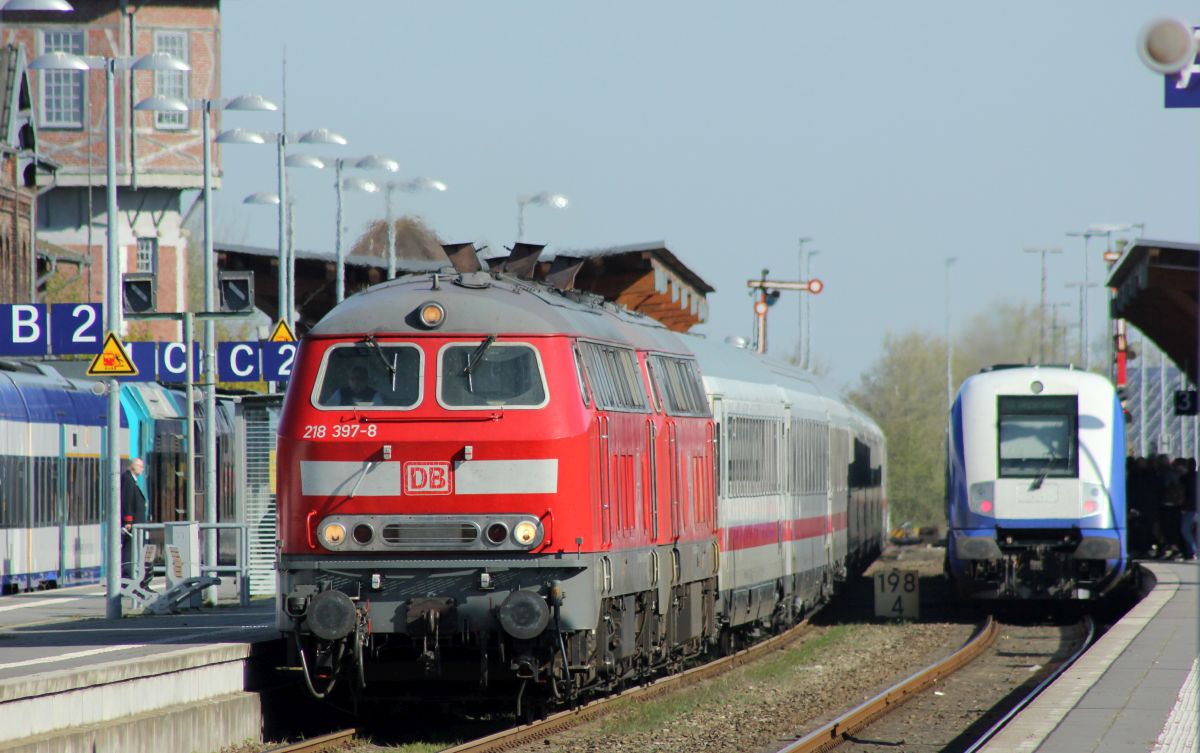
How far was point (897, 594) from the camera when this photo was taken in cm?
2752

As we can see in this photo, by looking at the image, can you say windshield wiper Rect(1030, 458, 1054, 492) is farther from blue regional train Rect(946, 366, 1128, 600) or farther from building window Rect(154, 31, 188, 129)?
building window Rect(154, 31, 188, 129)

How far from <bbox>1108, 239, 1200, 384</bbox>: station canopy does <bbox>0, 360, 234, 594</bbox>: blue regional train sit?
15.9m

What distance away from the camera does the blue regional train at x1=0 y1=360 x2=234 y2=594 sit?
89.0ft

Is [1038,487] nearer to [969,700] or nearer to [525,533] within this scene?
[969,700]

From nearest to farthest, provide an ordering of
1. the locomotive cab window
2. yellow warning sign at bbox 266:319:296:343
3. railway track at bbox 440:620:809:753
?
railway track at bbox 440:620:809:753, the locomotive cab window, yellow warning sign at bbox 266:319:296:343

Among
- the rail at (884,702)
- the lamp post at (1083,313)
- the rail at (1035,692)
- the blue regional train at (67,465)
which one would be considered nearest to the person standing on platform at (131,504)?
the blue regional train at (67,465)

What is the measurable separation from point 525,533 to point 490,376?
121 cm

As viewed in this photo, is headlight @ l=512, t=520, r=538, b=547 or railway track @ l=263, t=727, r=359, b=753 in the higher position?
headlight @ l=512, t=520, r=538, b=547

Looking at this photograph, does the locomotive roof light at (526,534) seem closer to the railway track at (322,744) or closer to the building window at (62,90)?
the railway track at (322,744)

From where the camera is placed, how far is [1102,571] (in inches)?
982

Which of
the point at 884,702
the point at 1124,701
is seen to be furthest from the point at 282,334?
the point at 1124,701

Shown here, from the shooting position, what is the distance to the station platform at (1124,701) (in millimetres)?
12273

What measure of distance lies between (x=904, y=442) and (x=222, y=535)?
5259cm

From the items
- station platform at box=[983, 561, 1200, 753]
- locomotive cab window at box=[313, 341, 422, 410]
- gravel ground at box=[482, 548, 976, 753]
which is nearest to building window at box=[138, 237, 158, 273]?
gravel ground at box=[482, 548, 976, 753]
